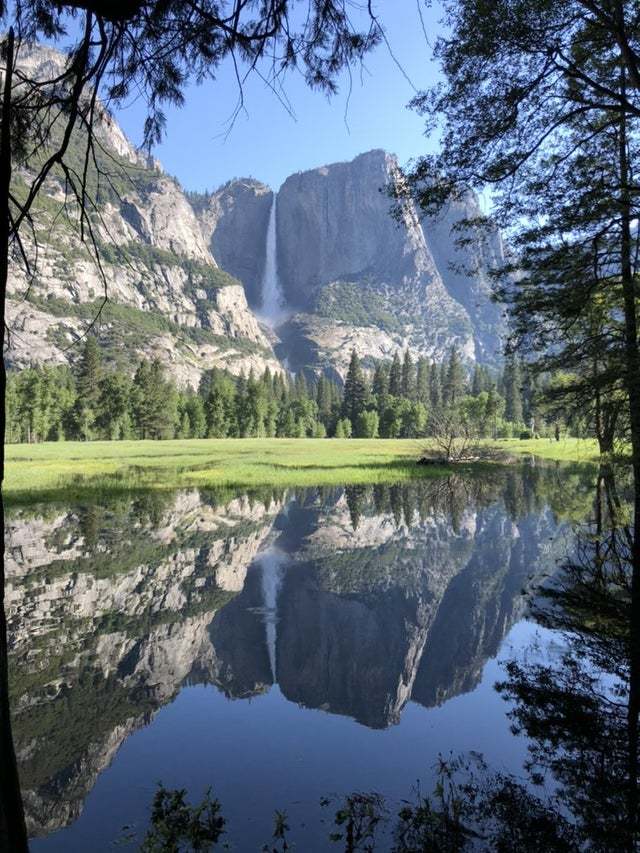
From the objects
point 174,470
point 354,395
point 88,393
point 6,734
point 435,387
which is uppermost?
point 435,387

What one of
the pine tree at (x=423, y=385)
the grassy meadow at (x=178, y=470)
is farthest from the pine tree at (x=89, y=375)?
the pine tree at (x=423, y=385)

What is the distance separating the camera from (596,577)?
36.3ft

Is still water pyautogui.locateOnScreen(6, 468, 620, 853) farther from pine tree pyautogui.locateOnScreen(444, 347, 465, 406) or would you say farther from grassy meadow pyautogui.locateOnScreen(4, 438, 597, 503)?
pine tree pyautogui.locateOnScreen(444, 347, 465, 406)

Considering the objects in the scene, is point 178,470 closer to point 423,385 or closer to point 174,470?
point 174,470

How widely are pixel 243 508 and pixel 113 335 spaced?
175m

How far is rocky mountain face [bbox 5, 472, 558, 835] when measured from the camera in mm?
6496

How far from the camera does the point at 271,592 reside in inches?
471

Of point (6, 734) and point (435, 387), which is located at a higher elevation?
point (435, 387)

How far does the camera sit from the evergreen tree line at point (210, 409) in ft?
261

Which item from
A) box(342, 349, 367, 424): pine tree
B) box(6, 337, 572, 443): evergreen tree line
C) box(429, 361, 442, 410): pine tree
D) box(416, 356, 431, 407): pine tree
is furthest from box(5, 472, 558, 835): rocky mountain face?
box(416, 356, 431, 407): pine tree

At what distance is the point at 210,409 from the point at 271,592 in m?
83.9

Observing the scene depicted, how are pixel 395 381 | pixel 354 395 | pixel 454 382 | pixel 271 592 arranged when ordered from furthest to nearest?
pixel 454 382 < pixel 395 381 < pixel 354 395 < pixel 271 592

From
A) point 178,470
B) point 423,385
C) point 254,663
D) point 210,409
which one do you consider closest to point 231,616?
point 254,663

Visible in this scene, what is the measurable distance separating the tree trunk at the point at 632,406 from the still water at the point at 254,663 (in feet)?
3.44
